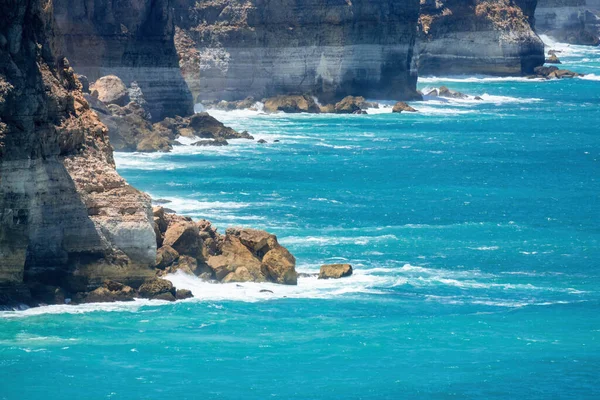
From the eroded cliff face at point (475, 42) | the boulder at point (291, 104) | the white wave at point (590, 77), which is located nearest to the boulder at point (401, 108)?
the boulder at point (291, 104)

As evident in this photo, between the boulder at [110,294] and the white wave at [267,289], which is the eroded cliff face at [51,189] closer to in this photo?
the boulder at [110,294]

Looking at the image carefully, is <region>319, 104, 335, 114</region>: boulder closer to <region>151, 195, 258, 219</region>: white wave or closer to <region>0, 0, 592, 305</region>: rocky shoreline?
<region>0, 0, 592, 305</region>: rocky shoreline

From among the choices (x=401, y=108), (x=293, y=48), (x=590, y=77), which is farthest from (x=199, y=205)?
(x=590, y=77)

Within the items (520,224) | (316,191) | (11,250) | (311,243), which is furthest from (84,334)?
(316,191)

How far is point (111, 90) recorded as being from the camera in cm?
7544

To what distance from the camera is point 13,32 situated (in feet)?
116

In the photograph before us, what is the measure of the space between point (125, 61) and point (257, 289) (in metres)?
42.2

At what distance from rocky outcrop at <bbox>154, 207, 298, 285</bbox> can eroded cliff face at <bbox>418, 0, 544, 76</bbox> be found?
9292 cm

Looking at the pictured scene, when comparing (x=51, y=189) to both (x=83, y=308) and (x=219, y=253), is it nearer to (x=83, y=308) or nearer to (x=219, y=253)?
(x=83, y=308)

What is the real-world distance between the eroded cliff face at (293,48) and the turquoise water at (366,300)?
81.4 feet

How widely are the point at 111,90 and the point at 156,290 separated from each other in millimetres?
39101

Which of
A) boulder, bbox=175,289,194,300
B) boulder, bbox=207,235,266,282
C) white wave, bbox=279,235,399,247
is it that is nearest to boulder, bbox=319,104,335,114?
white wave, bbox=279,235,399,247

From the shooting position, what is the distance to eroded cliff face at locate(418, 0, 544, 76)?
133875 millimetres

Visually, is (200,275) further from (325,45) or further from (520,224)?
(325,45)
